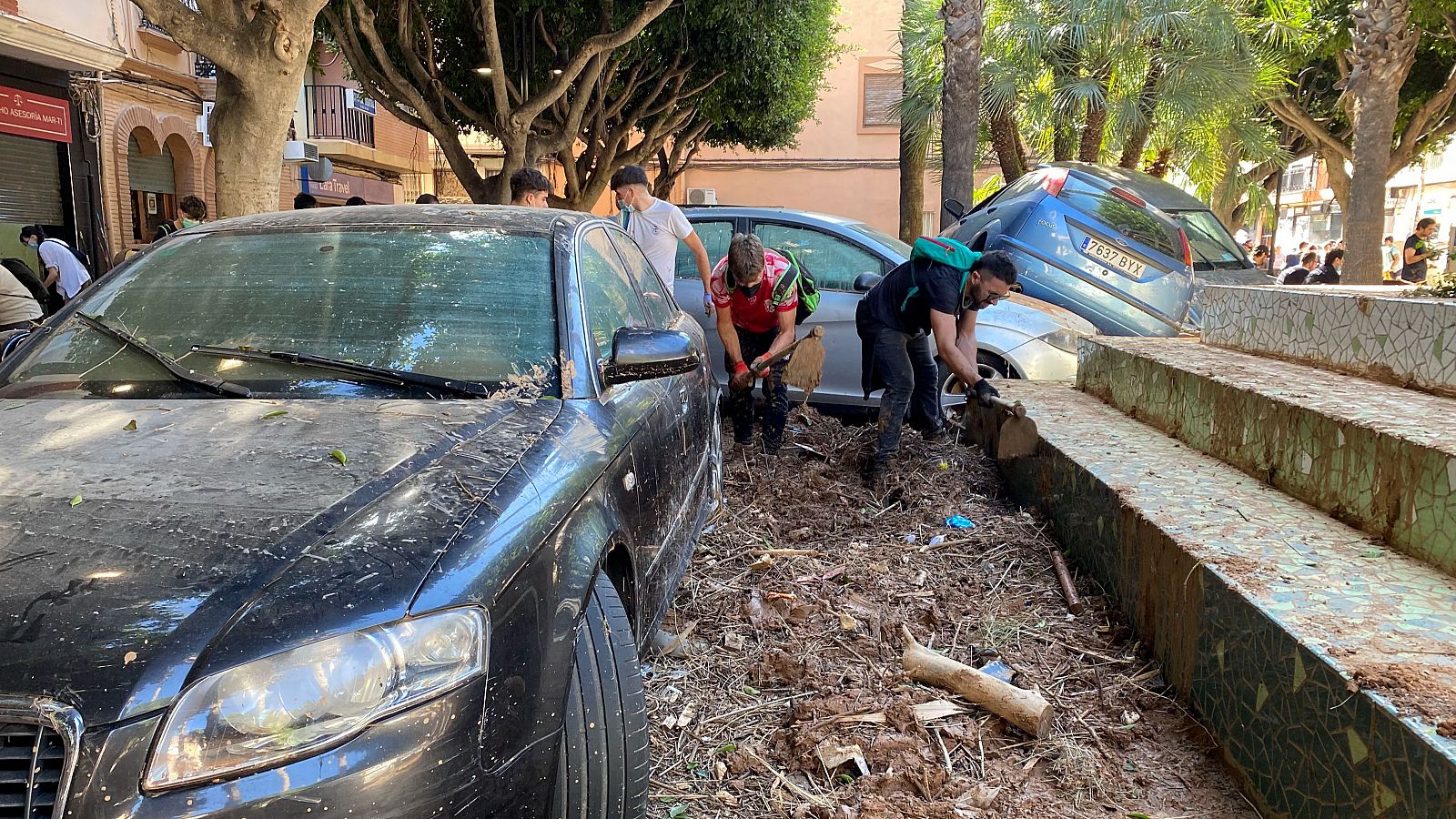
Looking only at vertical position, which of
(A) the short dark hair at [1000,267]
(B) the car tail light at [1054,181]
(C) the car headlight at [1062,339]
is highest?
(B) the car tail light at [1054,181]

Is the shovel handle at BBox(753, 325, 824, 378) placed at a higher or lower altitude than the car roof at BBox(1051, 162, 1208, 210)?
lower

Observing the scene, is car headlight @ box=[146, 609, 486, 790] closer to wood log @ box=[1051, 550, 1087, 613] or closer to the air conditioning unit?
wood log @ box=[1051, 550, 1087, 613]

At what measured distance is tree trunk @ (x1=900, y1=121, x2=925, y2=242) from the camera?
45.5 feet

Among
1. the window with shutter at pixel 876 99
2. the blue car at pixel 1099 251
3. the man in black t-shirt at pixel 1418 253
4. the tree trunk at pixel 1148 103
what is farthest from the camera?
the window with shutter at pixel 876 99

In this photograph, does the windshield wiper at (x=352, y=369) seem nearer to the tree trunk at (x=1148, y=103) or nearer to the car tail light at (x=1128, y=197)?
the car tail light at (x=1128, y=197)

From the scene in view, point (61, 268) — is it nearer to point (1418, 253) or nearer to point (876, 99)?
point (1418, 253)

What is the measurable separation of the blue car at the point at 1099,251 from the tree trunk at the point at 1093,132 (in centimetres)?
637

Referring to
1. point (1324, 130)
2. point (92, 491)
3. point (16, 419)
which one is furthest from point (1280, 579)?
point (1324, 130)

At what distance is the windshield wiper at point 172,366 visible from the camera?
2436 millimetres

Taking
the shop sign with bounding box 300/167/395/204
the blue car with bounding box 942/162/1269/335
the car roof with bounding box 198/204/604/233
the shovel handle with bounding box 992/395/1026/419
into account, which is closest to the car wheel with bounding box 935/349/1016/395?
the blue car with bounding box 942/162/1269/335

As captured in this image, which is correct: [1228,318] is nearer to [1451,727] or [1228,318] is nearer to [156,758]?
[1451,727]

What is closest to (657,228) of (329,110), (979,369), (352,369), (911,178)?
(979,369)

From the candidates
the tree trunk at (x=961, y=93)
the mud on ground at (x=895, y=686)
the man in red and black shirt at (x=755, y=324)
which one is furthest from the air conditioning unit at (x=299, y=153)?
the mud on ground at (x=895, y=686)

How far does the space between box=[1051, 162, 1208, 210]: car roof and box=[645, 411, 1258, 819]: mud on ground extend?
16.0 ft
